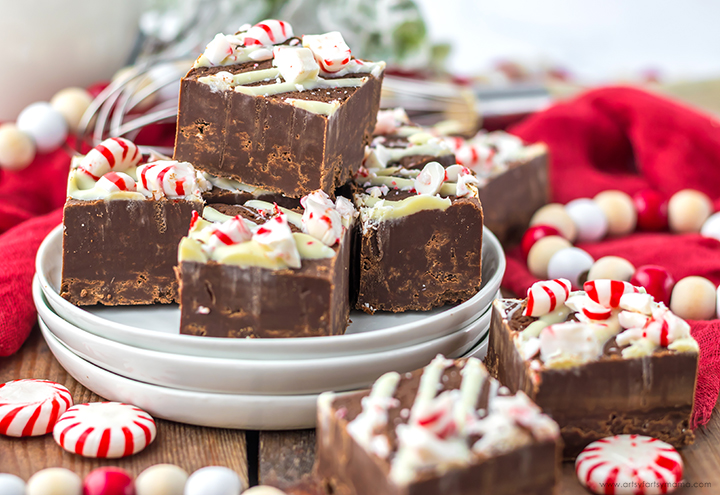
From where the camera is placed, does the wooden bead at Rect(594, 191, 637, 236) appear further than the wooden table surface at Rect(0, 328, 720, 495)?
Yes

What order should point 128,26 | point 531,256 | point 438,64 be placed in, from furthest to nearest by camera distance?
1. point 438,64
2. point 128,26
3. point 531,256

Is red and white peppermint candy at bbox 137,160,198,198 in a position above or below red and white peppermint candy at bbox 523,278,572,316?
above

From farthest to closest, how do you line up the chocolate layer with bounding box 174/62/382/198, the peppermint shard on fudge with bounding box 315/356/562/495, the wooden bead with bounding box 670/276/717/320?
the wooden bead with bounding box 670/276/717/320, the chocolate layer with bounding box 174/62/382/198, the peppermint shard on fudge with bounding box 315/356/562/495

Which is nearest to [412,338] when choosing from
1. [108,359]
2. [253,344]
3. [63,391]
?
[253,344]

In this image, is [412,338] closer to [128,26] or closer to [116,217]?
[116,217]

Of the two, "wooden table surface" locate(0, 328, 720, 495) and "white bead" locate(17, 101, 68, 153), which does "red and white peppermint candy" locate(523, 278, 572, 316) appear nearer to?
"wooden table surface" locate(0, 328, 720, 495)

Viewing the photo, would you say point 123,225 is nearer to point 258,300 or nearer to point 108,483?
point 258,300

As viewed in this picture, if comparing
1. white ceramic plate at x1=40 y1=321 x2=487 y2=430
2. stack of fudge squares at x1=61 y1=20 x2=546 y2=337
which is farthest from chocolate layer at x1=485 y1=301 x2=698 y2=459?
white ceramic plate at x1=40 y1=321 x2=487 y2=430
